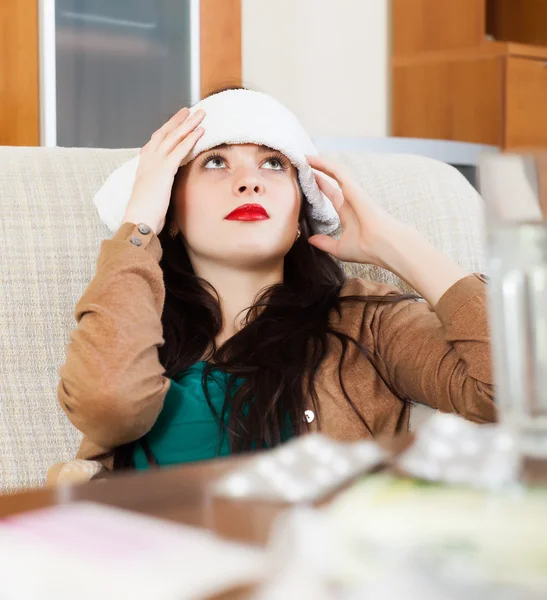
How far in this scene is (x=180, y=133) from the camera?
132 cm

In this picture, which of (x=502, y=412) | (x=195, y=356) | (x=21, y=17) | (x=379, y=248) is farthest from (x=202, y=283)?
(x=21, y=17)

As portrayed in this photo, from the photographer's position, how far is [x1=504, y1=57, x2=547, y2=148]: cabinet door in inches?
140

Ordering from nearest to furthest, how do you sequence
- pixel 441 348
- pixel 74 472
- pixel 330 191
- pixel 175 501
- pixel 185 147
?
pixel 175 501, pixel 74 472, pixel 441 348, pixel 185 147, pixel 330 191

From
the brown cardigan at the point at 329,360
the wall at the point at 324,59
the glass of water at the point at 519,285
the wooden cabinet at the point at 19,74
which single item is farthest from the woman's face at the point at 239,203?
the wall at the point at 324,59

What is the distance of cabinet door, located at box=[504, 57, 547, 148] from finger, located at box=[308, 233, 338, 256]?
2379 millimetres

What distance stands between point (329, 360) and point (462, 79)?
103 inches

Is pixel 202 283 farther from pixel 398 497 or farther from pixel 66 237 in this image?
pixel 398 497

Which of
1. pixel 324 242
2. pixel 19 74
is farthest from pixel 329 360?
pixel 19 74

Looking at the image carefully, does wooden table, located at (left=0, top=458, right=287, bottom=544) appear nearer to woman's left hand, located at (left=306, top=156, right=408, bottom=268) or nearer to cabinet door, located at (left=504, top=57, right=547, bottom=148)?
woman's left hand, located at (left=306, top=156, right=408, bottom=268)

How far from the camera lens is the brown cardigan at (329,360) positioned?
1.09 metres

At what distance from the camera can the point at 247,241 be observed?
127cm

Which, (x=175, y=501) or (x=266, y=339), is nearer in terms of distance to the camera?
(x=175, y=501)

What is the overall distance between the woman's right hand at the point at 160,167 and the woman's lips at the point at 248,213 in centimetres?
9

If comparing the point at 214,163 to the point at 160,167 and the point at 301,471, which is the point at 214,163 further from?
the point at 301,471
